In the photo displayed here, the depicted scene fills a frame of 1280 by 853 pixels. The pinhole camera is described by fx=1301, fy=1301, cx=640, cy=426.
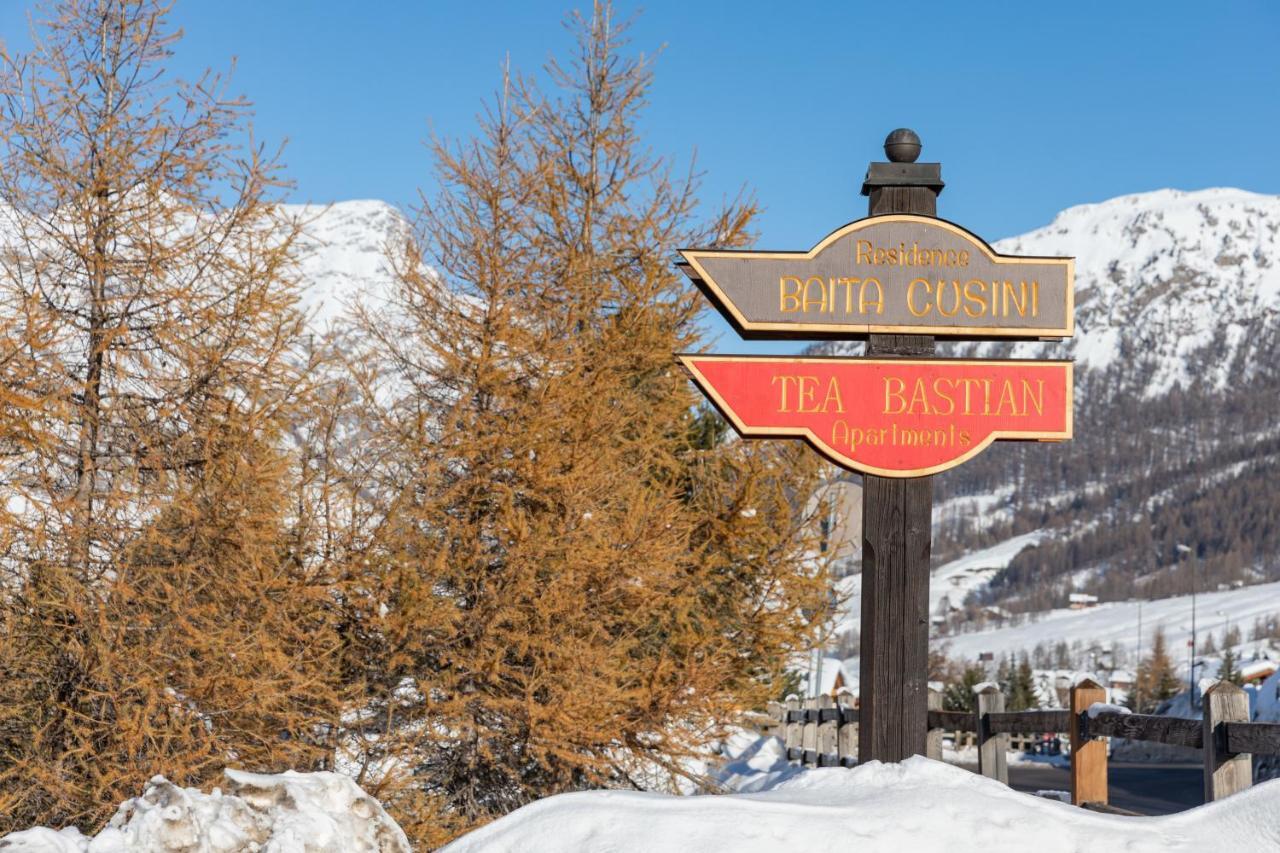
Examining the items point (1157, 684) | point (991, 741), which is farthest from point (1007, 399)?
point (1157, 684)

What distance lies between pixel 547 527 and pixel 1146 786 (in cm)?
1681

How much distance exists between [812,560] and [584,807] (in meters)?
10.2

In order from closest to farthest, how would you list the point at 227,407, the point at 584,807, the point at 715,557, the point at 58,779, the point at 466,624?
1. the point at 584,807
2. the point at 58,779
3. the point at 227,407
4. the point at 466,624
5. the point at 715,557

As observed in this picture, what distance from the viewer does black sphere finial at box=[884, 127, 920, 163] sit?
274 inches

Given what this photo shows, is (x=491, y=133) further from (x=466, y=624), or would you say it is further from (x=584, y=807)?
(x=584, y=807)

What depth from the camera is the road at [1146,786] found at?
1881 centimetres

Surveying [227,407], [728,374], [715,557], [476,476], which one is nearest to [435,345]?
[476,476]

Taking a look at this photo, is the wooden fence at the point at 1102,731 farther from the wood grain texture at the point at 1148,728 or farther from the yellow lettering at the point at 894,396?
the yellow lettering at the point at 894,396

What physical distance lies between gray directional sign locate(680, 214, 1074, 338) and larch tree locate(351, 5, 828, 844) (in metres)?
5.12

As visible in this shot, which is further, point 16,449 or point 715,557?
point 715,557

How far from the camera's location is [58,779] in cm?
948

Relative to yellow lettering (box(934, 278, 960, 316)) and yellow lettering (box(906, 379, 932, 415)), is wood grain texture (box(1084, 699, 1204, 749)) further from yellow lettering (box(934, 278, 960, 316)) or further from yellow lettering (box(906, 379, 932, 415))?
yellow lettering (box(934, 278, 960, 316))

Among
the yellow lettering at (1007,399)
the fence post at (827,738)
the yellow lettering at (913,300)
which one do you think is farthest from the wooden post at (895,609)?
the fence post at (827,738)

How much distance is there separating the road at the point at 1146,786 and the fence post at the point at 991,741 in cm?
840
